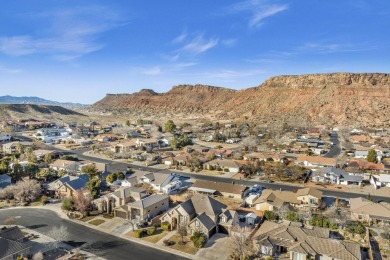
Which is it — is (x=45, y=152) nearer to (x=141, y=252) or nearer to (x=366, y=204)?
(x=141, y=252)

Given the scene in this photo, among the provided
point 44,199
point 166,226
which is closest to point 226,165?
point 166,226

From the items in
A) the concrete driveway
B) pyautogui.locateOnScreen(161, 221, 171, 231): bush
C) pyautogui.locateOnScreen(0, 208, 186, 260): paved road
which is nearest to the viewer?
the concrete driveway

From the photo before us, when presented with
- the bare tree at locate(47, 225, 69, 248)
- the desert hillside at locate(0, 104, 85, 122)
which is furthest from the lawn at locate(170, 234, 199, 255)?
the desert hillside at locate(0, 104, 85, 122)

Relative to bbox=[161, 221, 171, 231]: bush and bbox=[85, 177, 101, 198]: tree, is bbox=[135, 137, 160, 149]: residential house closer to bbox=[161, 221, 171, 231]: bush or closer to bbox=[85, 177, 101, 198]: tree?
bbox=[85, 177, 101, 198]: tree

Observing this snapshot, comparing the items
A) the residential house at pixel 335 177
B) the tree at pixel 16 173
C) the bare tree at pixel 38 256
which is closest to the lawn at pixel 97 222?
the bare tree at pixel 38 256

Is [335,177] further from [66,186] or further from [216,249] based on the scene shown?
[66,186]

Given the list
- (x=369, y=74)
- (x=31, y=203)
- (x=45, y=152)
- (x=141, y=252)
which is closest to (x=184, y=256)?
(x=141, y=252)
